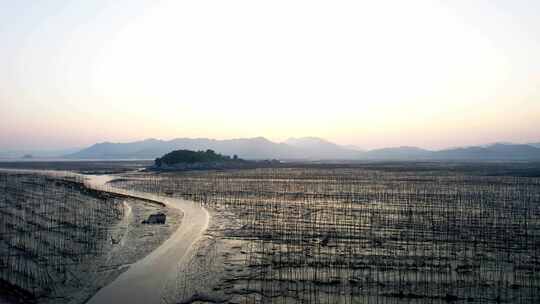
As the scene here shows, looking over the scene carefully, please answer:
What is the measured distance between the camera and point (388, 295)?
12.0m

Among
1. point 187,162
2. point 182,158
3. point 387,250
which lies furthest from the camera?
point 182,158

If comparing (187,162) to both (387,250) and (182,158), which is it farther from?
(387,250)

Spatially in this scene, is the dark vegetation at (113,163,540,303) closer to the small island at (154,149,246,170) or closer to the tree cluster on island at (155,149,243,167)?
the small island at (154,149,246,170)

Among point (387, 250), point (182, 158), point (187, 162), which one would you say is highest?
point (182, 158)

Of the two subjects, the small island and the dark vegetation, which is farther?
the small island

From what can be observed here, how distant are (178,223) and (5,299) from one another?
12.8 m

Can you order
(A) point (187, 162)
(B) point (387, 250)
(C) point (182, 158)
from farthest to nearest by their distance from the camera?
1. (C) point (182, 158)
2. (A) point (187, 162)
3. (B) point (387, 250)

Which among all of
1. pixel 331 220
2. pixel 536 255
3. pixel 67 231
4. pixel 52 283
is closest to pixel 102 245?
pixel 67 231

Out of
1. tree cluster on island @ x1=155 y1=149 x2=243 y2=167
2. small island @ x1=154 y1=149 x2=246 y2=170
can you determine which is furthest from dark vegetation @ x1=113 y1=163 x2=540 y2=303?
tree cluster on island @ x1=155 y1=149 x2=243 y2=167

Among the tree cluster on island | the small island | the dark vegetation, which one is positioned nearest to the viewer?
the dark vegetation

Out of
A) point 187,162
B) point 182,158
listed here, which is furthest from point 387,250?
point 182,158

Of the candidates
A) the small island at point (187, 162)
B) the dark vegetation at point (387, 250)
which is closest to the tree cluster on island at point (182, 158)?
the small island at point (187, 162)

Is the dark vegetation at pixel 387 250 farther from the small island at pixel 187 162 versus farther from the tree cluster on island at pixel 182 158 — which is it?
the tree cluster on island at pixel 182 158

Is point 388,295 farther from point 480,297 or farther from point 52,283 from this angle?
point 52,283
